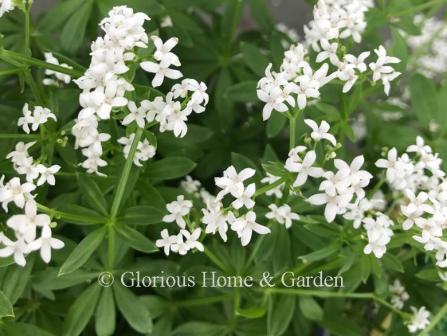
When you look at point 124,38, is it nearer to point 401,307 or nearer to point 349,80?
point 349,80

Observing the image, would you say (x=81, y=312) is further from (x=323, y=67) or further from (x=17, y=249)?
Result: (x=323, y=67)

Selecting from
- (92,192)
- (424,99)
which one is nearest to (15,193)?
(92,192)

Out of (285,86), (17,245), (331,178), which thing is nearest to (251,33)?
(285,86)

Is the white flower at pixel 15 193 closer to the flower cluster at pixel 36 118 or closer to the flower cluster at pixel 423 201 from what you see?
the flower cluster at pixel 36 118

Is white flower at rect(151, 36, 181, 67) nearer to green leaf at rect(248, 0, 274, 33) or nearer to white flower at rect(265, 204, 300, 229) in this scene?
white flower at rect(265, 204, 300, 229)

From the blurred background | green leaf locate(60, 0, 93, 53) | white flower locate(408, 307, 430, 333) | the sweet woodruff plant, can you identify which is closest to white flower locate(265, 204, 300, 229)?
the sweet woodruff plant

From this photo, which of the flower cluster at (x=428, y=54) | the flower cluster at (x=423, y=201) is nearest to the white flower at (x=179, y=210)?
the flower cluster at (x=423, y=201)
